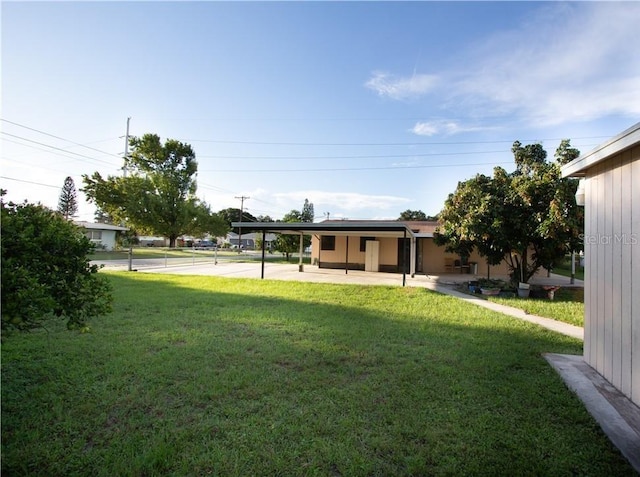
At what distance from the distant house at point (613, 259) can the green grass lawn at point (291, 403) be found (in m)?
0.61

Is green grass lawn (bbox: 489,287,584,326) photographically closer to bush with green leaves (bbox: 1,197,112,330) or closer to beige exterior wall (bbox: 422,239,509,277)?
beige exterior wall (bbox: 422,239,509,277)

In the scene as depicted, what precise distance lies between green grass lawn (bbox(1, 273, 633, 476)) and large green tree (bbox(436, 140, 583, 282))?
14.2ft

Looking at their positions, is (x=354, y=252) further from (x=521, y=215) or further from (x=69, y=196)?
(x=69, y=196)

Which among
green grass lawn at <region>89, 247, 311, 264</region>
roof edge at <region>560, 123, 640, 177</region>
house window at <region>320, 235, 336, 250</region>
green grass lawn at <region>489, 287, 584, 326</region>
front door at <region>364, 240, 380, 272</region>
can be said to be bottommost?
green grass lawn at <region>489, 287, 584, 326</region>

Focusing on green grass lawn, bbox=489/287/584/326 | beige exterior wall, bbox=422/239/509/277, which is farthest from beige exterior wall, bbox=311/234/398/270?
green grass lawn, bbox=489/287/584/326

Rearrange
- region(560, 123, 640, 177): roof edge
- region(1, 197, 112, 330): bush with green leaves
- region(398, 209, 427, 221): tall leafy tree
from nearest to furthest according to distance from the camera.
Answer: region(1, 197, 112, 330): bush with green leaves, region(560, 123, 640, 177): roof edge, region(398, 209, 427, 221): tall leafy tree

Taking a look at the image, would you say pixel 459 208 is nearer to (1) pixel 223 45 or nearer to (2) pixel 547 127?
(2) pixel 547 127

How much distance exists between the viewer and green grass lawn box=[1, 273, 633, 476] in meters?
2.23

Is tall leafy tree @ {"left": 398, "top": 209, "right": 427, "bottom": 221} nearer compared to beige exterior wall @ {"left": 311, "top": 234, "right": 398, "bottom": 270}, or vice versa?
beige exterior wall @ {"left": 311, "top": 234, "right": 398, "bottom": 270}

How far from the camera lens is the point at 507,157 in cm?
2098

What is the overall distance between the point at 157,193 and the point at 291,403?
33.2 meters

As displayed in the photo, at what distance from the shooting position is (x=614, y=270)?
11.8 ft

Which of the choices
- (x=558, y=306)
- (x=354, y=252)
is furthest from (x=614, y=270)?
(x=354, y=252)

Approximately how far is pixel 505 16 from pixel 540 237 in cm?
586
